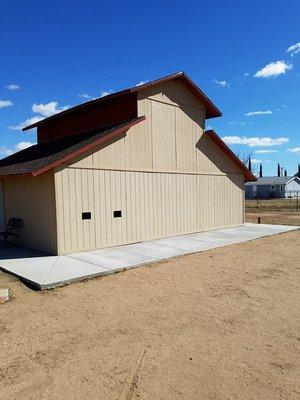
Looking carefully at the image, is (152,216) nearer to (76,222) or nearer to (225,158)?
(76,222)

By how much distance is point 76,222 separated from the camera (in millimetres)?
10727

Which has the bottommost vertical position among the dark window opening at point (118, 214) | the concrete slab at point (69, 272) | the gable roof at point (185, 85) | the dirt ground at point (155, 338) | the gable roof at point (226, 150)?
the dirt ground at point (155, 338)

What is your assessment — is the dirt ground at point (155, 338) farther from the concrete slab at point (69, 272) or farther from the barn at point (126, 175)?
the barn at point (126, 175)

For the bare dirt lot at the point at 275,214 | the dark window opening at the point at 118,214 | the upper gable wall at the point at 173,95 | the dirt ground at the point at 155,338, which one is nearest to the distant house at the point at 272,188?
the bare dirt lot at the point at 275,214

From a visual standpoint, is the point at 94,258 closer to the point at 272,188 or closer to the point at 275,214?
the point at 275,214

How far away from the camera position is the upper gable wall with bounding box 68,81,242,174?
1182 centimetres

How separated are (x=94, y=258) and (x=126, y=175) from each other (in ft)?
11.2

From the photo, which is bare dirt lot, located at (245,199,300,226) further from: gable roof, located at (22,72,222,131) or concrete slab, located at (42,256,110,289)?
concrete slab, located at (42,256,110,289)

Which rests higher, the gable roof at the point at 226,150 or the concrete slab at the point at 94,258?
the gable roof at the point at 226,150

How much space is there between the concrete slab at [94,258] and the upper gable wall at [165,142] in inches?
107

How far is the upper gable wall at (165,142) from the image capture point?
1182cm

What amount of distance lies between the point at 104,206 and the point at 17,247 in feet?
10.9

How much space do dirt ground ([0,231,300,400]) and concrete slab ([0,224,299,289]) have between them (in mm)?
361

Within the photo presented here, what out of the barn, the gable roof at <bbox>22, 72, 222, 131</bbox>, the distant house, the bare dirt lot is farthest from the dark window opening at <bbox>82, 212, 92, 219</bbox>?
the distant house
